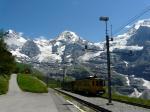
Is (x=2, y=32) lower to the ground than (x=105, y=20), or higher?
higher

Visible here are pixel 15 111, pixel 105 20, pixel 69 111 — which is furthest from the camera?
pixel 105 20

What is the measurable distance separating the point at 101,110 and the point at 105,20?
1153 cm

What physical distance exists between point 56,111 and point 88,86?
4968cm

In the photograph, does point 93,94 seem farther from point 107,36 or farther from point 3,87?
point 107,36

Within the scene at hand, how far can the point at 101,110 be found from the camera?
34.9 meters

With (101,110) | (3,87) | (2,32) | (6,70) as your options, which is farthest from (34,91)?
(101,110)

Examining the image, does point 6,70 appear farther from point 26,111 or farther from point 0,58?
point 26,111

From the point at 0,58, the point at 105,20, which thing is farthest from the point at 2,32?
the point at 105,20

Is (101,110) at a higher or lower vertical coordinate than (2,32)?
lower

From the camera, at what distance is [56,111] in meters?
29.6

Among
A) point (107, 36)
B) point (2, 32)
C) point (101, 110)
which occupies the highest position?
point (2, 32)

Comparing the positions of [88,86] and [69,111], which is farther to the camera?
[88,86]

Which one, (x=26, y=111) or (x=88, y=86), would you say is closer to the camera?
(x=26, y=111)

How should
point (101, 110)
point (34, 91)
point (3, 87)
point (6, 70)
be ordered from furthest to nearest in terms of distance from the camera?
1. point (6, 70)
2. point (34, 91)
3. point (3, 87)
4. point (101, 110)
